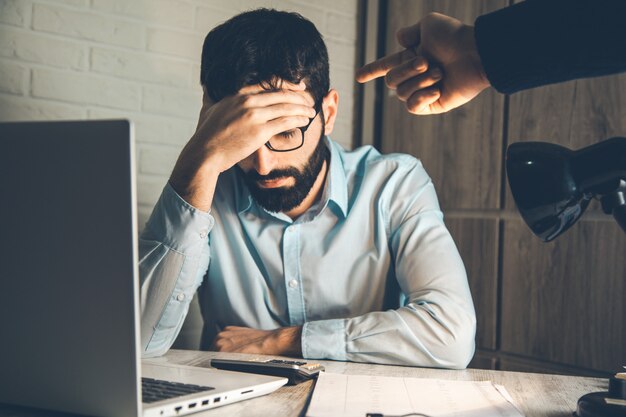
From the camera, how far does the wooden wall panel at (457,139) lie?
219 cm

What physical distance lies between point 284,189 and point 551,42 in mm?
851

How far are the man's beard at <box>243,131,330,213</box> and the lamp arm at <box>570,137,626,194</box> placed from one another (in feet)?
3.05

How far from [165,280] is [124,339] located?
743 mm

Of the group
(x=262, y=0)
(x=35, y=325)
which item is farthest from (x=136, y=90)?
(x=35, y=325)

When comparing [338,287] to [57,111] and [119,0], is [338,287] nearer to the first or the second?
[57,111]

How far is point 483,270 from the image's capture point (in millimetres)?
2205

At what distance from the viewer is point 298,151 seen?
170cm

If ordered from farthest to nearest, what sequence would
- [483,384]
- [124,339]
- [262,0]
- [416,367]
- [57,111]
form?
[262,0], [57,111], [416,367], [483,384], [124,339]

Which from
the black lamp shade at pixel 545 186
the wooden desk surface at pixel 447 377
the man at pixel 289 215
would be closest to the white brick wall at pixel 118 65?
the man at pixel 289 215

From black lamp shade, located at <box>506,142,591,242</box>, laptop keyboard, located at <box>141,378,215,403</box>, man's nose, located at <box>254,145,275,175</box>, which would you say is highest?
man's nose, located at <box>254,145,275,175</box>

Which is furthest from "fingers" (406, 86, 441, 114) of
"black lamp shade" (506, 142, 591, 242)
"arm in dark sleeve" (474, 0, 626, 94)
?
"black lamp shade" (506, 142, 591, 242)

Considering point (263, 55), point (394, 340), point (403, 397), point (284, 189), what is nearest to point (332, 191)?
point (284, 189)

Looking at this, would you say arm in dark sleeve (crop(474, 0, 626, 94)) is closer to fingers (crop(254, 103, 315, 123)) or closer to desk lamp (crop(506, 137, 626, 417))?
desk lamp (crop(506, 137, 626, 417))

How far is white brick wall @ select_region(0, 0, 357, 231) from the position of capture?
75.7 inches
